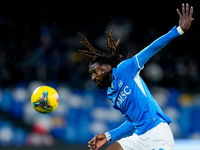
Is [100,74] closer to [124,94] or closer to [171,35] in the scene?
[124,94]

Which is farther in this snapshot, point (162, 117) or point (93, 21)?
point (93, 21)

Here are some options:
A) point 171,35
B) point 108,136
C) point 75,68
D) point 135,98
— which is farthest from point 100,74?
point 75,68

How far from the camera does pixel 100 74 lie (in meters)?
4.30

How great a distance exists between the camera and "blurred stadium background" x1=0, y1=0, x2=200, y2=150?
891cm

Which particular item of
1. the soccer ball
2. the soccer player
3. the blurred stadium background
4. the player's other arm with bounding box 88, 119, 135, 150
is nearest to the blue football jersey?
the soccer player

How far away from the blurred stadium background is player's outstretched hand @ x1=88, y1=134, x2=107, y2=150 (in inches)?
121

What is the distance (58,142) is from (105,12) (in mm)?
4554

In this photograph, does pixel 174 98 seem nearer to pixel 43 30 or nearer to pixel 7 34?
pixel 43 30

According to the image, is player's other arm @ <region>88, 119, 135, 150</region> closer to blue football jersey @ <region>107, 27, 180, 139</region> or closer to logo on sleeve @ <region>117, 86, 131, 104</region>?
blue football jersey @ <region>107, 27, 180, 139</region>

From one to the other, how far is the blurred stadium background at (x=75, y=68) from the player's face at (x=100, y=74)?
3349 millimetres

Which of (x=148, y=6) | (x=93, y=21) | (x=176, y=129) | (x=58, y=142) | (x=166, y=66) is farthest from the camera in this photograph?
(x=148, y=6)

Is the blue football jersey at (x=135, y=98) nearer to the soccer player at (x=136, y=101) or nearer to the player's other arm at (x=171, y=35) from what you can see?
the soccer player at (x=136, y=101)

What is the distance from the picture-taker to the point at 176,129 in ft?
31.2

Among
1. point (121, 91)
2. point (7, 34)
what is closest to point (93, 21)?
point (7, 34)
